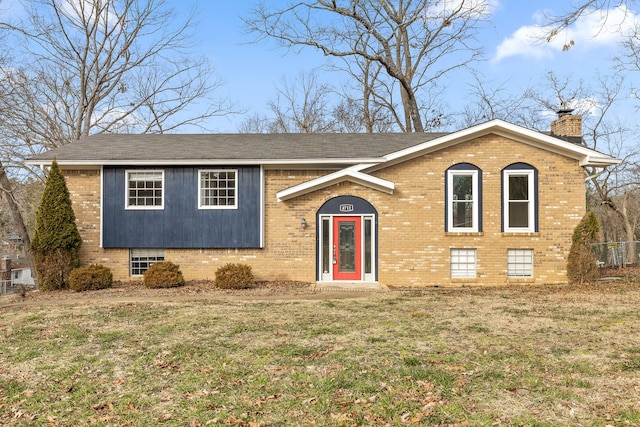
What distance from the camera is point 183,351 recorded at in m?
6.88

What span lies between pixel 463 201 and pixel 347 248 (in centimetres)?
400

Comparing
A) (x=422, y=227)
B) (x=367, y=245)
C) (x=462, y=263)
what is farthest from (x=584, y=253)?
(x=367, y=245)

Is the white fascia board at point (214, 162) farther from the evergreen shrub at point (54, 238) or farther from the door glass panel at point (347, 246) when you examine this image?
the door glass panel at point (347, 246)

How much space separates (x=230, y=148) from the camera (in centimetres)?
1606

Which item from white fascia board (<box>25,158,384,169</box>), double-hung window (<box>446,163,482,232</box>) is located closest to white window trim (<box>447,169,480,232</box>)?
double-hung window (<box>446,163,482,232</box>)

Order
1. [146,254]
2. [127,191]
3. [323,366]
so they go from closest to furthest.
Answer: [323,366] < [127,191] < [146,254]

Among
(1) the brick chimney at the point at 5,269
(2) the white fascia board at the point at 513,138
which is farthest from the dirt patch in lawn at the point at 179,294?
(1) the brick chimney at the point at 5,269

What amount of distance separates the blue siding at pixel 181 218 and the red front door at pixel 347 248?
8.39 ft

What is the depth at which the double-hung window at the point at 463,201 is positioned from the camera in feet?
48.7

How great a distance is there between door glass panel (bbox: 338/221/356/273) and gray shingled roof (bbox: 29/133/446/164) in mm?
2185

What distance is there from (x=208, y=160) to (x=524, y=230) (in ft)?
33.6

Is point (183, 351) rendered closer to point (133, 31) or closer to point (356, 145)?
point (356, 145)

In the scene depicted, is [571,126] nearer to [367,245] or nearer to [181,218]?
[367,245]

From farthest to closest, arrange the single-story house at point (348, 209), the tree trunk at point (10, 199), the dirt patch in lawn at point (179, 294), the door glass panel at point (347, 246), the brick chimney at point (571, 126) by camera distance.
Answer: the tree trunk at point (10, 199)
the brick chimney at point (571, 126)
the door glass panel at point (347, 246)
the single-story house at point (348, 209)
the dirt patch in lawn at point (179, 294)
